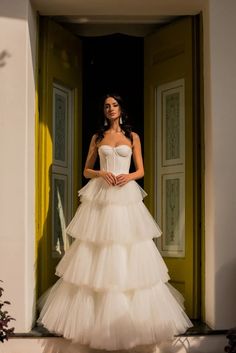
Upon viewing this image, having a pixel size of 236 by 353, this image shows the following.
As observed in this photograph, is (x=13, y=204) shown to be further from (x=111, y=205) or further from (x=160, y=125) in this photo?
(x=160, y=125)

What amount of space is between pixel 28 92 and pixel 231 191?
1804 mm

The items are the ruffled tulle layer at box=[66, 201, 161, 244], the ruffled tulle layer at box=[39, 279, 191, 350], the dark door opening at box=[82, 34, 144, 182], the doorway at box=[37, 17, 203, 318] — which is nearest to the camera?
the ruffled tulle layer at box=[39, 279, 191, 350]

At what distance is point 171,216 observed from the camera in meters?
5.33

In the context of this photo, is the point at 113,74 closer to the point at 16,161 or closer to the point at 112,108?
the point at 112,108

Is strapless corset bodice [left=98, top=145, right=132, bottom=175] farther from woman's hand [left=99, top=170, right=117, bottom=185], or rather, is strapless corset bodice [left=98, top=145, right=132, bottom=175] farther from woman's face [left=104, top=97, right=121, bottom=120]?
woman's face [left=104, top=97, right=121, bottom=120]

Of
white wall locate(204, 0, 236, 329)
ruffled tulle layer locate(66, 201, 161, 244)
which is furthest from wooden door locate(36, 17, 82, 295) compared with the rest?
white wall locate(204, 0, 236, 329)

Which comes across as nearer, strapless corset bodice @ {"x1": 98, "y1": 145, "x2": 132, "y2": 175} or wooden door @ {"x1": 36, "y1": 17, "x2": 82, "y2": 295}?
strapless corset bodice @ {"x1": 98, "y1": 145, "x2": 132, "y2": 175}

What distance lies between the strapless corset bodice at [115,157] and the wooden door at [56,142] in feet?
2.15

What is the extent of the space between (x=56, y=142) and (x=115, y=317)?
6.14 ft

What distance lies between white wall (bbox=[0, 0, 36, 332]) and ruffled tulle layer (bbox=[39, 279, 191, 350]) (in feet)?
1.09

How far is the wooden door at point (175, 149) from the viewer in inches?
199

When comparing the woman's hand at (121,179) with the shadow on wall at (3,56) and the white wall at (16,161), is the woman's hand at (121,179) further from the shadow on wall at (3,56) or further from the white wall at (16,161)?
the shadow on wall at (3,56)

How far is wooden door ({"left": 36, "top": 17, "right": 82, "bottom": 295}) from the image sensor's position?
506 cm

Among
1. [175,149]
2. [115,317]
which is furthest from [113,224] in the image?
[175,149]
